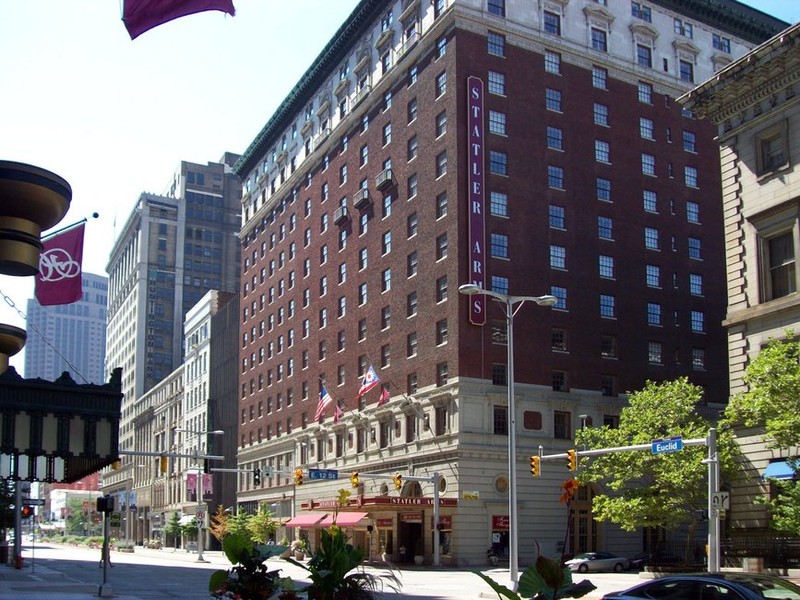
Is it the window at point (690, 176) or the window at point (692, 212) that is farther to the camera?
the window at point (690, 176)

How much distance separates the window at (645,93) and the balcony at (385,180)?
63.8 ft

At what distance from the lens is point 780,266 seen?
41.5 m

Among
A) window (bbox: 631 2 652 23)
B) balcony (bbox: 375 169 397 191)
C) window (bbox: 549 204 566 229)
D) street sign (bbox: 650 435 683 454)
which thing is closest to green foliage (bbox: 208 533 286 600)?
street sign (bbox: 650 435 683 454)

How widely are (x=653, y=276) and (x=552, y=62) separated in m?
17.0

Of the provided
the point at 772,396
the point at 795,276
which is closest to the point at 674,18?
the point at 795,276

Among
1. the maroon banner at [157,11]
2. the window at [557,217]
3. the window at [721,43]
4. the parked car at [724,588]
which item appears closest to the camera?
the maroon banner at [157,11]

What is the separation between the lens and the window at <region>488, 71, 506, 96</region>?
2648 inches

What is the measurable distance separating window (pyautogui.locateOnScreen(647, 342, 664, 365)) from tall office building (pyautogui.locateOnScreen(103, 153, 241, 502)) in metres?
112

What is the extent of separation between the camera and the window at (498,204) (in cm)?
6562

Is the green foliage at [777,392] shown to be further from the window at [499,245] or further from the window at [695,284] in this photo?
the window at [695,284]

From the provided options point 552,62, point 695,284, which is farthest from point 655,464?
point 552,62

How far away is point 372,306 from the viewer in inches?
2997

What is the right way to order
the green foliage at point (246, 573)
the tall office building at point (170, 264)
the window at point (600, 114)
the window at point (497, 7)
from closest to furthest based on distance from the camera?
the green foliage at point (246, 573) → the window at point (497, 7) → the window at point (600, 114) → the tall office building at point (170, 264)

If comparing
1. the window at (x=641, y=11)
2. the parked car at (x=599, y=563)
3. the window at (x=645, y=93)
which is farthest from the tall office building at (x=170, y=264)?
the parked car at (x=599, y=563)
